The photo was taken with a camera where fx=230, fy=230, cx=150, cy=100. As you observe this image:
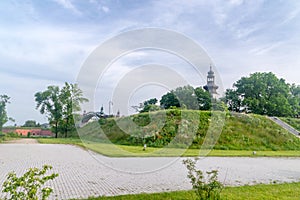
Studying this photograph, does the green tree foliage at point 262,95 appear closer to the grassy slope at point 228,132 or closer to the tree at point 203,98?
the tree at point 203,98

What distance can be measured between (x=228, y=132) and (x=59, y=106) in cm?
2813

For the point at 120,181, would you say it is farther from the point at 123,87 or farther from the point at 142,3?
the point at 142,3

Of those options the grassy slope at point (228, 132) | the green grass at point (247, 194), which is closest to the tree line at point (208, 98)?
the grassy slope at point (228, 132)

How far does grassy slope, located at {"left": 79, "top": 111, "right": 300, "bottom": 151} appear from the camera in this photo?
18844 mm

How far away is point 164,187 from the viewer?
6.06 meters

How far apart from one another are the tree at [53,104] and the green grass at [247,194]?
35.4 m

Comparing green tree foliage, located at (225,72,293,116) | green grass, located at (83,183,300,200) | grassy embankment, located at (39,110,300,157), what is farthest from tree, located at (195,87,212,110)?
green grass, located at (83,183,300,200)

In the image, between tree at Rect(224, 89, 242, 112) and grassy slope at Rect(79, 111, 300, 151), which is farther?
tree at Rect(224, 89, 242, 112)

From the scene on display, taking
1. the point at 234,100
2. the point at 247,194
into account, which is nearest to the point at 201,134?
the point at 247,194

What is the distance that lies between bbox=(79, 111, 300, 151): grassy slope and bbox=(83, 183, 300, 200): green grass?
12005mm

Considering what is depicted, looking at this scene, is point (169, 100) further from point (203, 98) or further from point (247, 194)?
point (247, 194)

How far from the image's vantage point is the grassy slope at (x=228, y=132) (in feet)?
61.8

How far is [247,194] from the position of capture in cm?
536

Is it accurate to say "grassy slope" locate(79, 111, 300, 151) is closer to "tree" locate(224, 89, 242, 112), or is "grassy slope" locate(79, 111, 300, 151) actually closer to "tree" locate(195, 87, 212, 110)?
"tree" locate(195, 87, 212, 110)
